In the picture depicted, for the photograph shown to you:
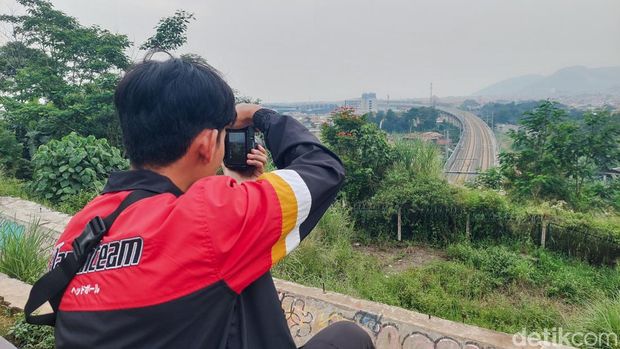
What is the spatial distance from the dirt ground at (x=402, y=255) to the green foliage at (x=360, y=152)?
1.06 m

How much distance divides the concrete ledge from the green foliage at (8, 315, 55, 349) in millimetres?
255

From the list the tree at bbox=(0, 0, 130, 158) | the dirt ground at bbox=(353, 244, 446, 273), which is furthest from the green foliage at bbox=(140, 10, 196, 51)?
the dirt ground at bbox=(353, 244, 446, 273)

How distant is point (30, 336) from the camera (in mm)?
2090

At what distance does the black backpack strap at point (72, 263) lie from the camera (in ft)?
2.61

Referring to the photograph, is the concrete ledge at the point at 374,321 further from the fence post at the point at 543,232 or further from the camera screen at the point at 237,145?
the fence post at the point at 543,232

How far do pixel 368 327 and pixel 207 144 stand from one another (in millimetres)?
1880

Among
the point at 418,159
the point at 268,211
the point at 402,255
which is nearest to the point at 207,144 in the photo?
the point at 268,211

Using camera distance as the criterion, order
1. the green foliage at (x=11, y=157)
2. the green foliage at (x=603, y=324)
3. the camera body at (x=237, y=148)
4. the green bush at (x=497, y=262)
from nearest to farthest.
Answer: 1. the camera body at (x=237, y=148)
2. the green foliage at (x=603, y=324)
3. the green bush at (x=497, y=262)
4. the green foliage at (x=11, y=157)

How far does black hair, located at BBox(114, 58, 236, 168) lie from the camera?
0.90 m

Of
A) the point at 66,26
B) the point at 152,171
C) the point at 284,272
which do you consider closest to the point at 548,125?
the point at 284,272

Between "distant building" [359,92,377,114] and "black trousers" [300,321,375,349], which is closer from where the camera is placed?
"black trousers" [300,321,375,349]

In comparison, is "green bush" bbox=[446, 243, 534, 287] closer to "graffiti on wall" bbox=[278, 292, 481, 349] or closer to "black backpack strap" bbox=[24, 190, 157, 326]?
"graffiti on wall" bbox=[278, 292, 481, 349]

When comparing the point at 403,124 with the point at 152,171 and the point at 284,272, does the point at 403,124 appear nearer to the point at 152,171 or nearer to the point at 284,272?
the point at 284,272

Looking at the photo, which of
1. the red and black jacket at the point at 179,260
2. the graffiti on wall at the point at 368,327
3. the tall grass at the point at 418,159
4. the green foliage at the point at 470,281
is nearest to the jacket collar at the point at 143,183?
the red and black jacket at the point at 179,260
